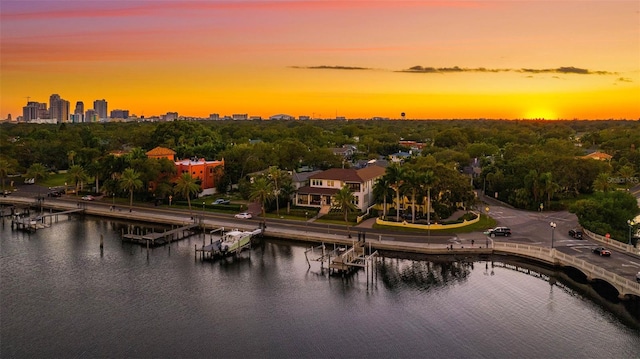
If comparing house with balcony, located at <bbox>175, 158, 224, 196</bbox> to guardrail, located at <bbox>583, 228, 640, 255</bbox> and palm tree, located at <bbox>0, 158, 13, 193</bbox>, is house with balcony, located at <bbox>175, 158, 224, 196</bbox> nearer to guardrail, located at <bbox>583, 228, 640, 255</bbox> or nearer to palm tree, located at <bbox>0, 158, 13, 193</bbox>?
palm tree, located at <bbox>0, 158, 13, 193</bbox>

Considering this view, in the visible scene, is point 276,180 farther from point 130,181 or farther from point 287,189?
point 130,181

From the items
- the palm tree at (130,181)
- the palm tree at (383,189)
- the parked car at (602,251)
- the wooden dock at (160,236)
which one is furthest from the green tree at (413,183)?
the palm tree at (130,181)

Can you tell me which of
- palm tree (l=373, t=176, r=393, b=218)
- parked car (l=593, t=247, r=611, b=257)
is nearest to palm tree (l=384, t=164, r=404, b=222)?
palm tree (l=373, t=176, r=393, b=218)

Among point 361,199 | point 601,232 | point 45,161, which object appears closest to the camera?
point 601,232

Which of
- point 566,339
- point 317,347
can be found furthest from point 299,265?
point 566,339

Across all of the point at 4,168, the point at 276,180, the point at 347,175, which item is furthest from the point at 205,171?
the point at 4,168

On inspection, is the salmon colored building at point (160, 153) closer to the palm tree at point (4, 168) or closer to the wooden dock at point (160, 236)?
the palm tree at point (4, 168)

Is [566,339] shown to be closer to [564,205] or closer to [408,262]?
[408,262]
